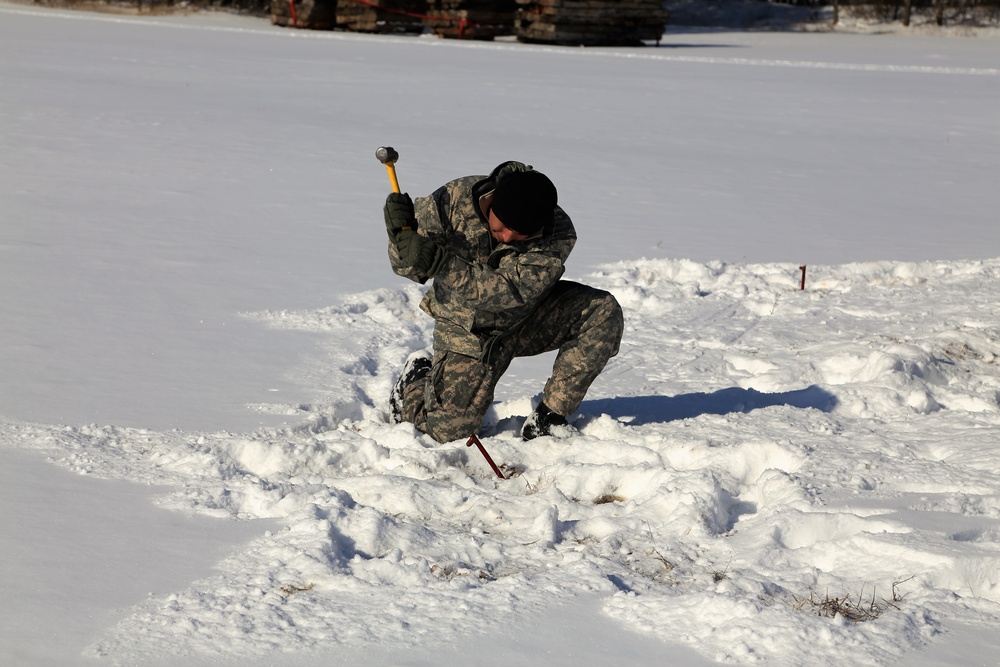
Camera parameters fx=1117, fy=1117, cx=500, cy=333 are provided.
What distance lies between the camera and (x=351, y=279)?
5625 millimetres

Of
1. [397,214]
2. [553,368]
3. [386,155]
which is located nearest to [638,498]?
[553,368]

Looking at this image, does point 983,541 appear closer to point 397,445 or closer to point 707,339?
point 397,445

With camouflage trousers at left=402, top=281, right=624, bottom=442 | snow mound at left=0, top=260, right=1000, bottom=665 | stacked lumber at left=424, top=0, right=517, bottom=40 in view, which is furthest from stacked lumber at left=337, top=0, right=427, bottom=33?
camouflage trousers at left=402, top=281, right=624, bottom=442

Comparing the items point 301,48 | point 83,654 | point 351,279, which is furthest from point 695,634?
point 301,48

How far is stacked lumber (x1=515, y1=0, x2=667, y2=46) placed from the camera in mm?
21516

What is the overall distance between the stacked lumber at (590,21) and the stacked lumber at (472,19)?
1.95 ft

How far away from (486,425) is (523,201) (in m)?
1.00

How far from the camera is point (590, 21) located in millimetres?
21828

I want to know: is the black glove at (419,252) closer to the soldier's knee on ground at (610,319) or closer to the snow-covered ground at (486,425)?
the snow-covered ground at (486,425)

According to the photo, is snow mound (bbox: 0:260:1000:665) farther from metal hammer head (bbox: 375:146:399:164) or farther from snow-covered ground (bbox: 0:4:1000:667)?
metal hammer head (bbox: 375:146:399:164)

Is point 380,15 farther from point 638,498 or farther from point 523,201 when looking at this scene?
point 638,498

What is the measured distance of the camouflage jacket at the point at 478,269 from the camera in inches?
134

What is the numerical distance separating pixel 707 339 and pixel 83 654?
3.37m

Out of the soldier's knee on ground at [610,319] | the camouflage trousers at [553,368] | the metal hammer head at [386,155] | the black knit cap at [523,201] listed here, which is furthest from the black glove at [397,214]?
the soldier's knee on ground at [610,319]
